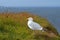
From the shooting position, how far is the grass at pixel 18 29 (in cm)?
966

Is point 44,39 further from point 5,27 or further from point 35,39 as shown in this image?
point 5,27

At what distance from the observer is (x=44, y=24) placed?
12148 mm

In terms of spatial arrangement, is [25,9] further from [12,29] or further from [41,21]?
[12,29]

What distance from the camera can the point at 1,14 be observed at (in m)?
12.7

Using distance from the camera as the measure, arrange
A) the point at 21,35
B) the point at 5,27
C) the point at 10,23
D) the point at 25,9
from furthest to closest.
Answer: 1. the point at 25,9
2. the point at 10,23
3. the point at 5,27
4. the point at 21,35

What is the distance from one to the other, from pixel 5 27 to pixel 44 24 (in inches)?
80.6

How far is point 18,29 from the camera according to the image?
10.7 meters

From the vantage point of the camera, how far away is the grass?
31.7 feet

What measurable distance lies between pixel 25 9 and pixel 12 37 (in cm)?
550

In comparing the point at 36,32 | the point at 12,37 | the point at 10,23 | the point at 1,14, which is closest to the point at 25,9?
the point at 1,14

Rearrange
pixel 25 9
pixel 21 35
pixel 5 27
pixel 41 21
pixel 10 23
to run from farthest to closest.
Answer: pixel 25 9 < pixel 41 21 < pixel 10 23 < pixel 5 27 < pixel 21 35

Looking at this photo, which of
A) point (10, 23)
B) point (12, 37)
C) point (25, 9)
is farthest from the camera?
point (25, 9)

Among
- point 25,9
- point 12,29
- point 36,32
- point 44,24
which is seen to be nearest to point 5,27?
point 12,29

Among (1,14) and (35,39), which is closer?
(35,39)
